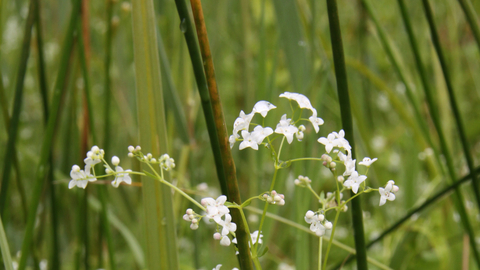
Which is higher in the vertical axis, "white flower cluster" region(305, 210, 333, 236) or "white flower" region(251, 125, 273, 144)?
"white flower" region(251, 125, 273, 144)

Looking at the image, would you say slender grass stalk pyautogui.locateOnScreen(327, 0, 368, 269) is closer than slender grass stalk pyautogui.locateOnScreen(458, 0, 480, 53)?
Yes

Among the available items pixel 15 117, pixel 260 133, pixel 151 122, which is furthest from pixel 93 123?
pixel 260 133

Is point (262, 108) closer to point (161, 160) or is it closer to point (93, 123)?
point (161, 160)

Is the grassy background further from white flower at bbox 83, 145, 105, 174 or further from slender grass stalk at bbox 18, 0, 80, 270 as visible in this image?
white flower at bbox 83, 145, 105, 174

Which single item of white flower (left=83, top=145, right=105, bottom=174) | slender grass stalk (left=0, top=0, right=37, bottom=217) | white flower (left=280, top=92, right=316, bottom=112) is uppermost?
slender grass stalk (left=0, top=0, right=37, bottom=217)

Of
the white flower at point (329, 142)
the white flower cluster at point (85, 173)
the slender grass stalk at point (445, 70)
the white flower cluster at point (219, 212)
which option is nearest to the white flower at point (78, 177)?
the white flower cluster at point (85, 173)

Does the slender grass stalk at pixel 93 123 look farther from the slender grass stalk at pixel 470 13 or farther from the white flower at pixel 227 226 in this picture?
the slender grass stalk at pixel 470 13

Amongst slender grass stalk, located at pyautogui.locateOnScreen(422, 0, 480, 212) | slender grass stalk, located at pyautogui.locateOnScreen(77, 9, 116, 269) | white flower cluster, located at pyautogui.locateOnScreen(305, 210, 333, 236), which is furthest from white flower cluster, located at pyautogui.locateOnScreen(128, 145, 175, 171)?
slender grass stalk, located at pyautogui.locateOnScreen(422, 0, 480, 212)
